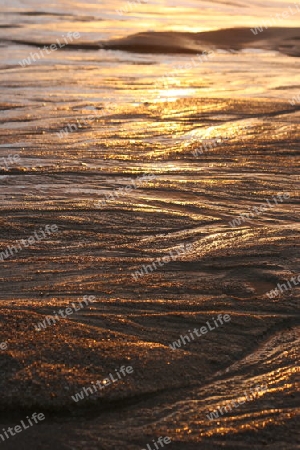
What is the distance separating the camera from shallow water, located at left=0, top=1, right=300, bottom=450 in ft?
12.3

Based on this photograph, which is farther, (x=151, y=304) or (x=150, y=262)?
(x=150, y=262)

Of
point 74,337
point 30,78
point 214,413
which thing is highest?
point 30,78

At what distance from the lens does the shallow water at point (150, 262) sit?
147 inches

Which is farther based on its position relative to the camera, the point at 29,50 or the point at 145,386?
the point at 29,50

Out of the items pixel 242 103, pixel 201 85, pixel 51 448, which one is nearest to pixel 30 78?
pixel 201 85

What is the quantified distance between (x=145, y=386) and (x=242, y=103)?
310 inches

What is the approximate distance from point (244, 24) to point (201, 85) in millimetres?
10495

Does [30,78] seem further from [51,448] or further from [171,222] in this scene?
[51,448]

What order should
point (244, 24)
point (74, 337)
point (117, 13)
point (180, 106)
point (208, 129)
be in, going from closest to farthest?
point (74, 337), point (208, 129), point (180, 106), point (244, 24), point (117, 13)

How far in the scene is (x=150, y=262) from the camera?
540 cm

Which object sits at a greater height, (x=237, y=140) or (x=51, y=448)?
(x=237, y=140)

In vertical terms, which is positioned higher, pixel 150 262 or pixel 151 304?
pixel 150 262

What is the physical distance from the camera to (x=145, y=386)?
12.8 feet

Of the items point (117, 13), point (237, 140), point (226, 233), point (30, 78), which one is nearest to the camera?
point (226, 233)
